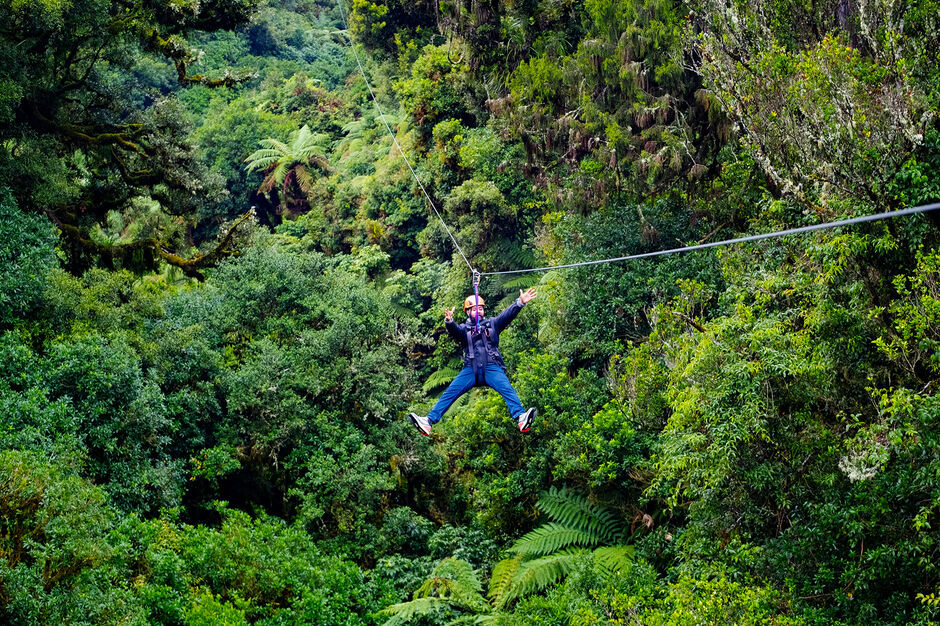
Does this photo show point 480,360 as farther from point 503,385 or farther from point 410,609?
point 410,609

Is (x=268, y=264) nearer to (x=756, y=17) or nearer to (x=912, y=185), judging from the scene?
(x=756, y=17)

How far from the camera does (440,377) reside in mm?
19875

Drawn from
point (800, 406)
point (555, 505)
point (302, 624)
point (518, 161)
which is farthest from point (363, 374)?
point (800, 406)

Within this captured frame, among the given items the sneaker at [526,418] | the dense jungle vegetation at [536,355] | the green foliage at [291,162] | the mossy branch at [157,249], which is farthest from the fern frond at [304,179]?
the sneaker at [526,418]

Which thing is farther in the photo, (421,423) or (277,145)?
(277,145)

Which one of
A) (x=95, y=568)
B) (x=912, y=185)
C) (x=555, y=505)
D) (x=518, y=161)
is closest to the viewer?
(x=912, y=185)

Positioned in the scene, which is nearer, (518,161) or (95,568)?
(95,568)

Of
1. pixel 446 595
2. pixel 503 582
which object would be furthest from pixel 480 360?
pixel 446 595

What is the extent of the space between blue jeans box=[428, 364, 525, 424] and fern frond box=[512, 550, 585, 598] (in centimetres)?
220

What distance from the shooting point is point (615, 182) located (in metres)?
14.9

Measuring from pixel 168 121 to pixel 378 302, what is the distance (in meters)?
5.49

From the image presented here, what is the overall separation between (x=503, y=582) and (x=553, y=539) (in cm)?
108

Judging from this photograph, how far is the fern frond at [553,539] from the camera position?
11.3 metres

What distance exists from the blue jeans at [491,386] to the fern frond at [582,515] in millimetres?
2905
